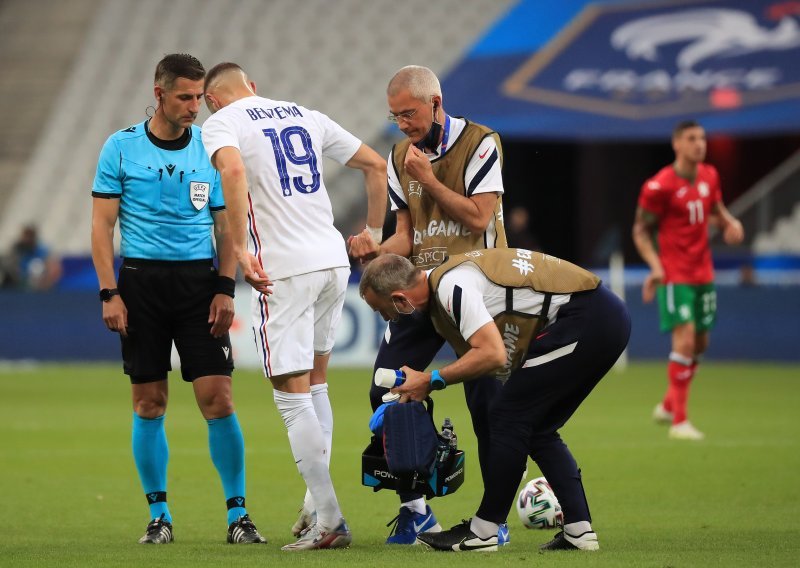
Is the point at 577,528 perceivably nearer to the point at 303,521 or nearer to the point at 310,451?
the point at 310,451

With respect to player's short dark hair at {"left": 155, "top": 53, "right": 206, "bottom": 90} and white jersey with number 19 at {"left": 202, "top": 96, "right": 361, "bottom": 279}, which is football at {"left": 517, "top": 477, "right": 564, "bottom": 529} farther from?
player's short dark hair at {"left": 155, "top": 53, "right": 206, "bottom": 90}

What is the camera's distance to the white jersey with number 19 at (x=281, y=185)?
6.75 metres

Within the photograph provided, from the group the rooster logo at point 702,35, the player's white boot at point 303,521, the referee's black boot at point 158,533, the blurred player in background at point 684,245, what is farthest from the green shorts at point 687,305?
the rooster logo at point 702,35

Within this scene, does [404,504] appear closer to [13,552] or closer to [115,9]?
[13,552]

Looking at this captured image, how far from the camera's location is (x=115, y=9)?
3089 cm

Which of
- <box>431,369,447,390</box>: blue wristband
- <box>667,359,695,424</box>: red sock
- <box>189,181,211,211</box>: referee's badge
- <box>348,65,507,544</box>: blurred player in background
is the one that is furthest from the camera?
<box>667,359,695,424</box>: red sock

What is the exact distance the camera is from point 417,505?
709 centimetres

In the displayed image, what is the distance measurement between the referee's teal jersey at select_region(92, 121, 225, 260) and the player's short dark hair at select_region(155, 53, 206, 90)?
0.33 metres

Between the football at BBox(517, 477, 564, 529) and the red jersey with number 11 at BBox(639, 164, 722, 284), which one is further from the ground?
the red jersey with number 11 at BBox(639, 164, 722, 284)

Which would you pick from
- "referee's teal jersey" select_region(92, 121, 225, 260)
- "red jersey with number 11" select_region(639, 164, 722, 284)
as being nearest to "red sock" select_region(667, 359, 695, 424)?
"red jersey with number 11" select_region(639, 164, 722, 284)

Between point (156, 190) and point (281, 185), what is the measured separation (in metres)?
0.67

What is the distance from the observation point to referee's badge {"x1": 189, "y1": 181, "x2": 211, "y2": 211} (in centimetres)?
708

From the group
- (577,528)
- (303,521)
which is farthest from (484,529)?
(303,521)

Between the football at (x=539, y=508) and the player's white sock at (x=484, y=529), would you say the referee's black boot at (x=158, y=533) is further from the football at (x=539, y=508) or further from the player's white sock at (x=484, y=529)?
the football at (x=539, y=508)
